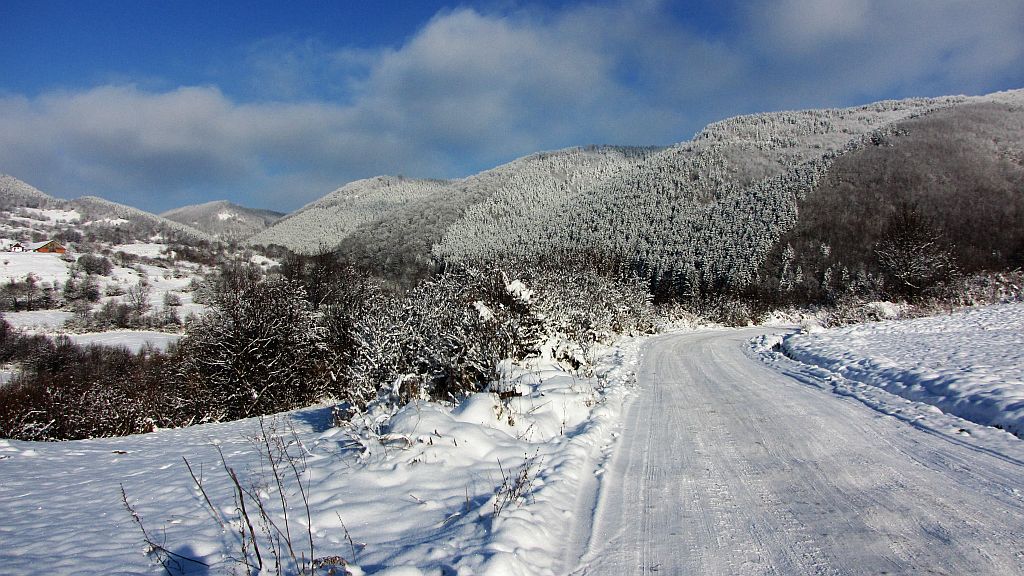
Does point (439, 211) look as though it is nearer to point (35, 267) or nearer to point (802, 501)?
point (35, 267)

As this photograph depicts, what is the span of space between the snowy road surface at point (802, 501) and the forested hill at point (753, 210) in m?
26.1

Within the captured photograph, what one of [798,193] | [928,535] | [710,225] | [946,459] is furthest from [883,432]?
[798,193]

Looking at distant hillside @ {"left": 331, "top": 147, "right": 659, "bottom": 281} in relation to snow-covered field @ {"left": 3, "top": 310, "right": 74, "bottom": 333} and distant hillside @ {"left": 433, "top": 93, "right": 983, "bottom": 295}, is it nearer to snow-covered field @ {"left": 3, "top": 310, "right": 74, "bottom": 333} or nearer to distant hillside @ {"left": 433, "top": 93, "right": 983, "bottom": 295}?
distant hillside @ {"left": 433, "top": 93, "right": 983, "bottom": 295}

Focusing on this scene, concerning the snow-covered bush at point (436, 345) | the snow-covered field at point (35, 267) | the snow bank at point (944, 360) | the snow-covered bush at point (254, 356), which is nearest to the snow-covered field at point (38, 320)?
the snow-covered field at point (35, 267)

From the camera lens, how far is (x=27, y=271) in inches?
3307

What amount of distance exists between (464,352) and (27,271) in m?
118

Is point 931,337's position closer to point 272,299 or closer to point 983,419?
point 983,419

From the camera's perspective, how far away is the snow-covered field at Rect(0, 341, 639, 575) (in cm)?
321

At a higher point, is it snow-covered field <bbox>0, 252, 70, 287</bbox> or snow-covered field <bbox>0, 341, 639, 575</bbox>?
snow-covered field <bbox>0, 252, 70, 287</bbox>

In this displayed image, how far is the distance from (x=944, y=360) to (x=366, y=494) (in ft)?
36.8

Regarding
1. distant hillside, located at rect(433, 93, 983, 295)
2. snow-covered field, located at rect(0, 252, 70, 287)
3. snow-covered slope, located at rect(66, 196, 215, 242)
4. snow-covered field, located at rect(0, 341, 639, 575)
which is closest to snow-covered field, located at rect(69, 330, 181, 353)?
snow-covered field, located at rect(0, 252, 70, 287)

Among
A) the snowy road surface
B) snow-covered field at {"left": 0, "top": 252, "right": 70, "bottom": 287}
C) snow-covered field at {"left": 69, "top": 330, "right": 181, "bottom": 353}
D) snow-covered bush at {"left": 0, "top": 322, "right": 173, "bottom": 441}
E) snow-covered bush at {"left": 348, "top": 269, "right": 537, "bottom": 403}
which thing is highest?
snow-covered field at {"left": 0, "top": 252, "right": 70, "bottom": 287}

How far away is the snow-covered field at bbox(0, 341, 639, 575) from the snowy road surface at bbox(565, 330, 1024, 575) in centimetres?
50

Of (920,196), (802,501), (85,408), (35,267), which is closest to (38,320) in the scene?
(35,267)
